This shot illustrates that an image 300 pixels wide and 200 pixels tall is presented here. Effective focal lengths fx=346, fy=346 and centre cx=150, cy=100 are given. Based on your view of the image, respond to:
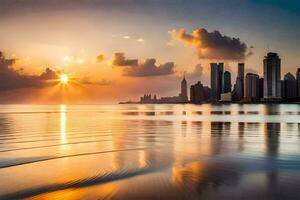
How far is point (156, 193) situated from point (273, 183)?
5.01 m

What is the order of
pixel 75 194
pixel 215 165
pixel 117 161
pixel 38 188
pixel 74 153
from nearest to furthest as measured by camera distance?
pixel 75 194
pixel 38 188
pixel 215 165
pixel 117 161
pixel 74 153

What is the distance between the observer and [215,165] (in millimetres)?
18344

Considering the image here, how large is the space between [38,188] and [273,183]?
30.2 ft

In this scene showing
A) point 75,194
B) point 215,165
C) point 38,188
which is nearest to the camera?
point 75,194

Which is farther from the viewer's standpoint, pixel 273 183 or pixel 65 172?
pixel 65 172

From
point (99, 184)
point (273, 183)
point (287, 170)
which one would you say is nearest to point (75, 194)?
point (99, 184)

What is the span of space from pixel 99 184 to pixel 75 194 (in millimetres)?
1767

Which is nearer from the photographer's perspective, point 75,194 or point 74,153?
point 75,194

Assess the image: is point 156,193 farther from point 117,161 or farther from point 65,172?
point 117,161

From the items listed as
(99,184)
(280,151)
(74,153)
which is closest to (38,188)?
(99,184)

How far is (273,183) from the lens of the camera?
1391 cm

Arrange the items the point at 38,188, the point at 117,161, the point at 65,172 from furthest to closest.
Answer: the point at 117,161 < the point at 65,172 < the point at 38,188

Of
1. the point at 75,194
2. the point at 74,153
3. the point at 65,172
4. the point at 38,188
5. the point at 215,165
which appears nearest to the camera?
the point at 75,194

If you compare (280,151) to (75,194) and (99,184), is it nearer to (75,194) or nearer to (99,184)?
(99,184)
